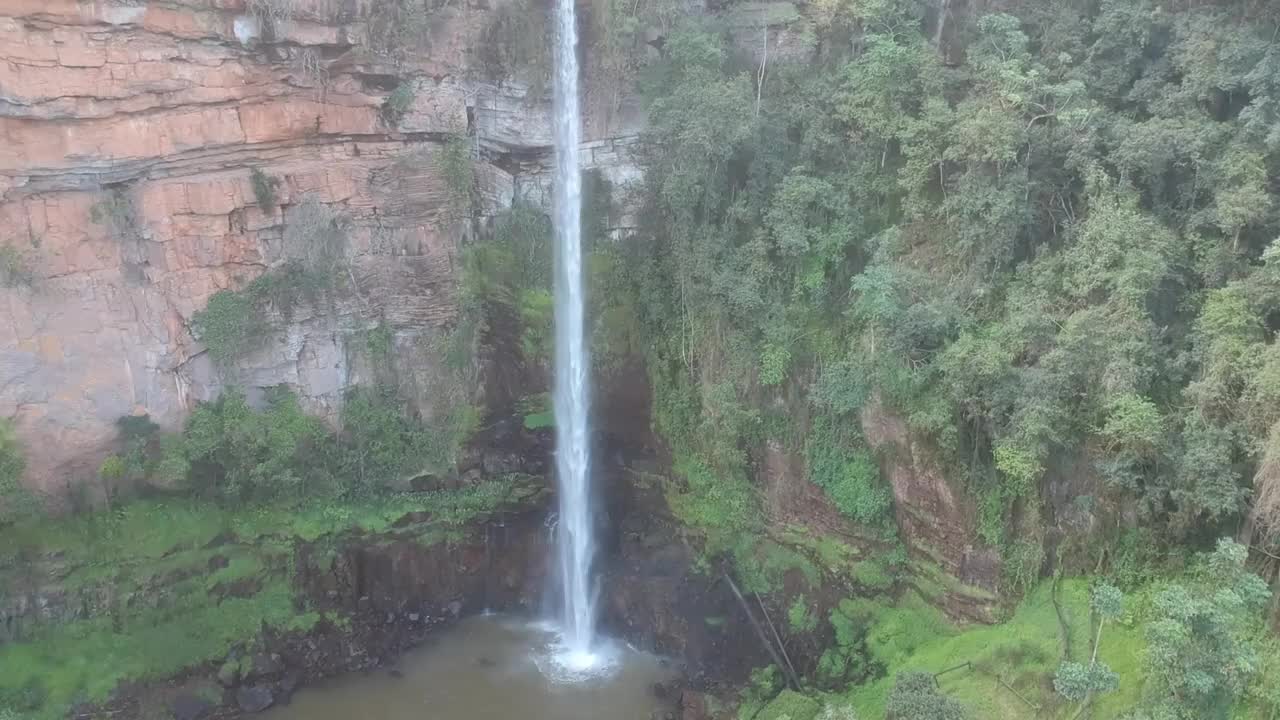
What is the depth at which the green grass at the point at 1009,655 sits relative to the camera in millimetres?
10422

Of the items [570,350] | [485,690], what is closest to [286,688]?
[485,690]

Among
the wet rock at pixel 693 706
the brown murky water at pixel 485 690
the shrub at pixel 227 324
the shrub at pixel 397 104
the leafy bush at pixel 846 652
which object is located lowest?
the brown murky water at pixel 485 690

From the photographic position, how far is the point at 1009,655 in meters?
11.4

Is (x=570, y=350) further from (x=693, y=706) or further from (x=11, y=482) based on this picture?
(x=11, y=482)

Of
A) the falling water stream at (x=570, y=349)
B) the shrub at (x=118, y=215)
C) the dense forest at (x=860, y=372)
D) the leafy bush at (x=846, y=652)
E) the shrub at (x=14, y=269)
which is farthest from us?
the falling water stream at (x=570, y=349)

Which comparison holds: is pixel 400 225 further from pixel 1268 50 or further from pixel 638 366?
pixel 1268 50

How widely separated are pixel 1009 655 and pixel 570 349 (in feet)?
31.5

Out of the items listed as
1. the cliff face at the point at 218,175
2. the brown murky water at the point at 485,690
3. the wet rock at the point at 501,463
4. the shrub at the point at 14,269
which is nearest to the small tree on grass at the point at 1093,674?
the brown murky water at the point at 485,690

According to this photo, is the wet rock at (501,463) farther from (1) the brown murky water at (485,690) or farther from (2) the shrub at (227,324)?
(2) the shrub at (227,324)

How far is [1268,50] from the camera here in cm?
1075

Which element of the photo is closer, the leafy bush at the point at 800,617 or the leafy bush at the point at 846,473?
the leafy bush at the point at 846,473

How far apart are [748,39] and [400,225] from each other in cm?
720

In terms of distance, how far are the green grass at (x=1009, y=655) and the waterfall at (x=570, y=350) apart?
6.33 m

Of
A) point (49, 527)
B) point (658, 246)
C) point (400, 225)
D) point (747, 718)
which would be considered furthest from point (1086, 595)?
point (49, 527)
